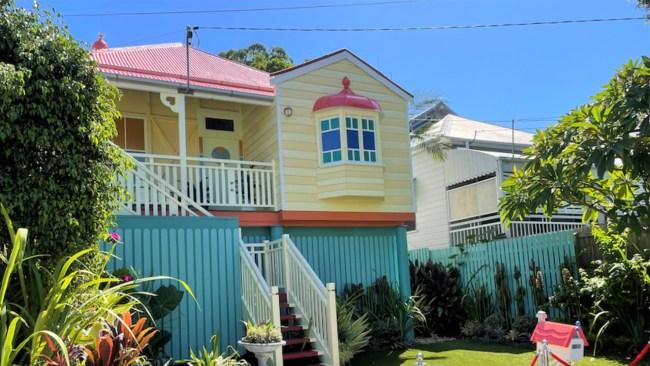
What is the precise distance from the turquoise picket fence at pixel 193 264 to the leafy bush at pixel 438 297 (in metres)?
5.12

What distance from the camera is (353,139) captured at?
12352 millimetres

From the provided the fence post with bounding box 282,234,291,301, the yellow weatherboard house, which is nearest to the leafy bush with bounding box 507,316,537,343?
the yellow weatherboard house

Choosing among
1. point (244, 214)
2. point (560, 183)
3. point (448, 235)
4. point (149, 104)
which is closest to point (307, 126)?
point (244, 214)

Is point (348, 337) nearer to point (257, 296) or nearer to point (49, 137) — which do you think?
point (257, 296)

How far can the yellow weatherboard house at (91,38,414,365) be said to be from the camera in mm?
9570

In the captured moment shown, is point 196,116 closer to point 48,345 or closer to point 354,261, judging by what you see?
point 354,261

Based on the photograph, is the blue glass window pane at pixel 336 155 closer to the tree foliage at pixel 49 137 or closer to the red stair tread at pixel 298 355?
the red stair tread at pixel 298 355

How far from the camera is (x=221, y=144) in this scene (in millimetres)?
13812

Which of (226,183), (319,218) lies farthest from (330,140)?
(226,183)

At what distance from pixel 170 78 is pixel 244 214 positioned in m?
3.13

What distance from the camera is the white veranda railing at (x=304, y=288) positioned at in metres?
8.68

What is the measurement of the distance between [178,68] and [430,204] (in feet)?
36.9

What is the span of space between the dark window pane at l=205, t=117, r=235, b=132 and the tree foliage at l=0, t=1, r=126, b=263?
7.48 metres

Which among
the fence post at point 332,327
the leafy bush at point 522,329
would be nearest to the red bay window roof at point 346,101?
the fence post at point 332,327
